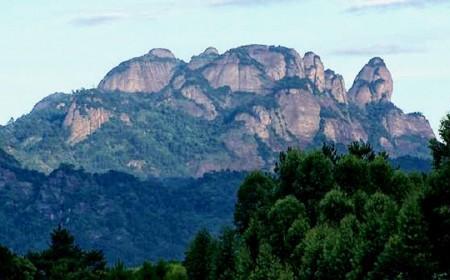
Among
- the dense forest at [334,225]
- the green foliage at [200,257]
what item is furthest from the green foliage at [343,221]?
the green foliage at [200,257]

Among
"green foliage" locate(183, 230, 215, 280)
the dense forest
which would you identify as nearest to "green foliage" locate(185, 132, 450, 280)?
the dense forest

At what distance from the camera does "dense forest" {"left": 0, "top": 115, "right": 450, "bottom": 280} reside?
71.2 meters

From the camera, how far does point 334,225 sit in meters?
94.3

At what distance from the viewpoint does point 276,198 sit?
358 feet

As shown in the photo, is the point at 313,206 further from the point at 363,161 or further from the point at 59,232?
the point at 59,232

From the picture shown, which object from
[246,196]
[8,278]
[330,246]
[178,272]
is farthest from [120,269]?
[330,246]

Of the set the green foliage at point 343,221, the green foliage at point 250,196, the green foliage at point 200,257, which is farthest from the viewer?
the green foliage at point 200,257

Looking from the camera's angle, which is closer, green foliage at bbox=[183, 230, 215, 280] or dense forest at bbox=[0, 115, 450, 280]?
dense forest at bbox=[0, 115, 450, 280]

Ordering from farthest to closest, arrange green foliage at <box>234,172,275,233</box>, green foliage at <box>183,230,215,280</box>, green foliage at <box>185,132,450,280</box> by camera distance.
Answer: green foliage at <box>183,230,215,280</box> → green foliage at <box>234,172,275,233</box> → green foliage at <box>185,132,450,280</box>

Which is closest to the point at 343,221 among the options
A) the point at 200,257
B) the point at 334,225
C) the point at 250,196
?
the point at 334,225

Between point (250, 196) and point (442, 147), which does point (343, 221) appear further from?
point (250, 196)

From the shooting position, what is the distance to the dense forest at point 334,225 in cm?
7119

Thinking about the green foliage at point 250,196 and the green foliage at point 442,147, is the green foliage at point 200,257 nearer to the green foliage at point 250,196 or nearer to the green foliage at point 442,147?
the green foliage at point 250,196

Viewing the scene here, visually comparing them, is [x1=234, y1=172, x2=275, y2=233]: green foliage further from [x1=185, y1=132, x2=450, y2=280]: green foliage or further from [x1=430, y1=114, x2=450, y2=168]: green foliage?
[x1=430, y1=114, x2=450, y2=168]: green foliage
